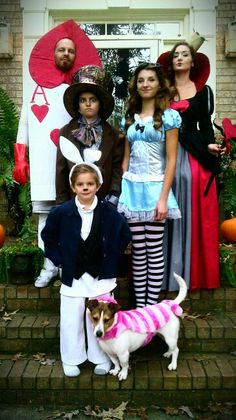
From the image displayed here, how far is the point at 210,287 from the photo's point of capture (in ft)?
10.6

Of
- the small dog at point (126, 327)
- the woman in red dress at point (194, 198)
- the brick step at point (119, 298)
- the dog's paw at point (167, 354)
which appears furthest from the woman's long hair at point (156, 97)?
the dog's paw at point (167, 354)

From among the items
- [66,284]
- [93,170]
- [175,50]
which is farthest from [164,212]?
[175,50]

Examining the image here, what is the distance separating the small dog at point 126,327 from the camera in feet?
8.04

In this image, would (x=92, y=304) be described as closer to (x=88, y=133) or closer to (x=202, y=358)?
(x=202, y=358)

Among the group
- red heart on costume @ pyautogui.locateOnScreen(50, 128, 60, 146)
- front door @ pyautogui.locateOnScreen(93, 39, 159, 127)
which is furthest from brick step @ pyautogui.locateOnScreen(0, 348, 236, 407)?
front door @ pyautogui.locateOnScreen(93, 39, 159, 127)

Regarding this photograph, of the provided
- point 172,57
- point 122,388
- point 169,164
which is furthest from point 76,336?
point 172,57

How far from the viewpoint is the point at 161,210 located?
2785mm

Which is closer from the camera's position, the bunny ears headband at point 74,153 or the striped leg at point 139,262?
the bunny ears headband at point 74,153

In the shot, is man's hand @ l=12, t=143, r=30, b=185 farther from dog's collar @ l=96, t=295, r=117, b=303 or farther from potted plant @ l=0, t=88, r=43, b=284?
dog's collar @ l=96, t=295, r=117, b=303

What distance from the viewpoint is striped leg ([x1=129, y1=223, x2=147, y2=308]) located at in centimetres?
289

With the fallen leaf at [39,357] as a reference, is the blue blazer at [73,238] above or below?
above

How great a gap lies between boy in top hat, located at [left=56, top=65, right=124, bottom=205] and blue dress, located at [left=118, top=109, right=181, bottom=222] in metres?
0.15

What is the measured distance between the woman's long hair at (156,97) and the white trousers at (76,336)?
1280mm

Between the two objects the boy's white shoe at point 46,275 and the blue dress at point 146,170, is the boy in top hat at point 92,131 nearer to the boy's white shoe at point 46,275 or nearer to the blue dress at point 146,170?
the blue dress at point 146,170
